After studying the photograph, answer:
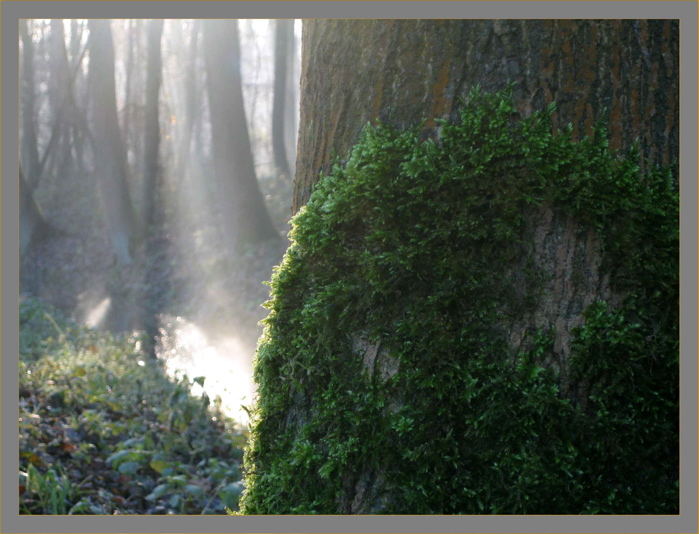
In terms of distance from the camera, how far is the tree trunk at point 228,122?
48.2ft

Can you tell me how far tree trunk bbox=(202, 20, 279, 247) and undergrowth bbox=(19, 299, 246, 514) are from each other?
7.06m

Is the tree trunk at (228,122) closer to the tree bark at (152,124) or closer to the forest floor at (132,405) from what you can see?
the forest floor at (132,405)

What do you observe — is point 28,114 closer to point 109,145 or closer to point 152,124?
point 152,124

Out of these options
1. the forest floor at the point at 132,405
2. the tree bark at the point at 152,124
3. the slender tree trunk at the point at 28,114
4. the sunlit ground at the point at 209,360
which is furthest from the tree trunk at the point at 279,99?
the sunlit ground at the point at 209,360

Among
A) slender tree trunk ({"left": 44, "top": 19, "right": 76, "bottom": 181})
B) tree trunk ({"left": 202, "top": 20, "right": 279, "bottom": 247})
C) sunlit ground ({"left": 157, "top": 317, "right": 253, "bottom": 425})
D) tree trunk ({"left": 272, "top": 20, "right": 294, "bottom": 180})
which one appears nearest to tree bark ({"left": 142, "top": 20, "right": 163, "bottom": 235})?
slender tree trunk ({"left": 44, "top": 19, "right": 76, "bottom": 181})

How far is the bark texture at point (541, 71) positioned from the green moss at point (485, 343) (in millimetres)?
75

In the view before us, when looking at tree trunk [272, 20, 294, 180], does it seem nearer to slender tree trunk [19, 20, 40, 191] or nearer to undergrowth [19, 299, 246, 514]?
slender tree trunk [19, 20, 40, 191]

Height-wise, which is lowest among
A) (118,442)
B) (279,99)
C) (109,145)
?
(118,442)

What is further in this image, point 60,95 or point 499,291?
point 60,95

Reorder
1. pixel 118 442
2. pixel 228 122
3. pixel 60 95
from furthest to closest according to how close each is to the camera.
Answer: pixel 60 95
pixel 228 122
pixel 118 442

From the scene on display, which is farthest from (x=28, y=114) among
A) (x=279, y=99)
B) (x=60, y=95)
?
(x=279, y=99)

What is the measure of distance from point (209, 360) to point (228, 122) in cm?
613

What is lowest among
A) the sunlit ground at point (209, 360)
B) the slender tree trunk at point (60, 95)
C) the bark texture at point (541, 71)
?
the sunlit ground at point (209, 360)

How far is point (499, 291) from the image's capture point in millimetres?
2074
